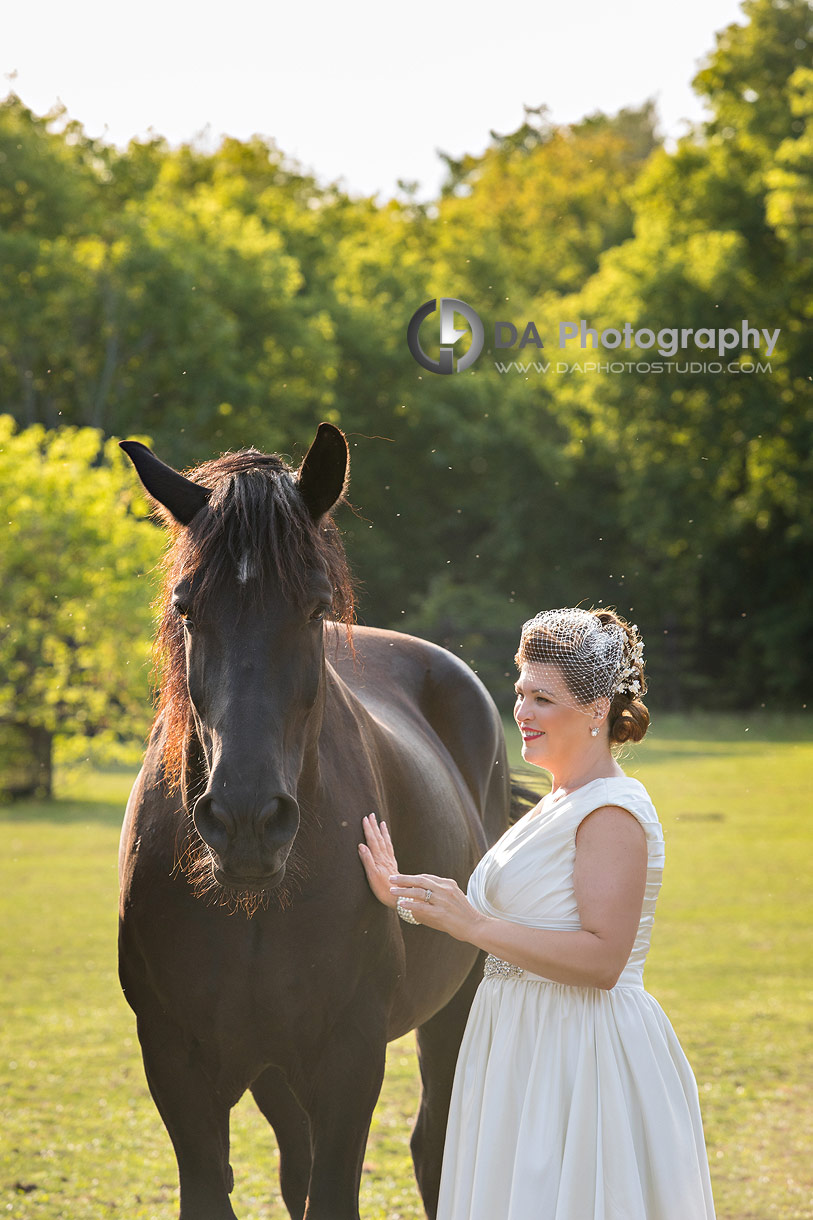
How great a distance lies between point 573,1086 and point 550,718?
0.76m

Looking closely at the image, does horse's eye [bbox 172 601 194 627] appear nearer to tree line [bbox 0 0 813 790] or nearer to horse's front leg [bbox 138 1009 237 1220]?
horse's front leg [bbox 138 1009 237 1220]

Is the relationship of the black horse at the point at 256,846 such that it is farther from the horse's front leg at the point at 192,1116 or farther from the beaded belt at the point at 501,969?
the beaded belt at the point at 501,969

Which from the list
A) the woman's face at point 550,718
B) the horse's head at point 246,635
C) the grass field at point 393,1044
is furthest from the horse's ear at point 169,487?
the grass field at point 393,1044

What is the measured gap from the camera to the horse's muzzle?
222 centimetres

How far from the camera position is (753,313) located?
23.0 m

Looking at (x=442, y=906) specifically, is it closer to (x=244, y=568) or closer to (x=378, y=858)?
(x=378, y=858)

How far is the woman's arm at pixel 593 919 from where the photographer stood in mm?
2420

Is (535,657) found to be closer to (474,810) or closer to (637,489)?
(474,810)

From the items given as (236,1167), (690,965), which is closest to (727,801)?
(690,965)

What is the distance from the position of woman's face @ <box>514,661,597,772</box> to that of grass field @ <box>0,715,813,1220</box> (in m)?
1.11

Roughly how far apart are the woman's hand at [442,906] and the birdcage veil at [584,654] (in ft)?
1.54

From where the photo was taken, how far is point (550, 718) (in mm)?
2613

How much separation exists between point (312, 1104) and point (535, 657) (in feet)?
3.77

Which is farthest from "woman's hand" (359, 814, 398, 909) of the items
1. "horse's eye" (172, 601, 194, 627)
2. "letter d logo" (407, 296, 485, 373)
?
"letter d logo" (407, 296, 485, 373)
